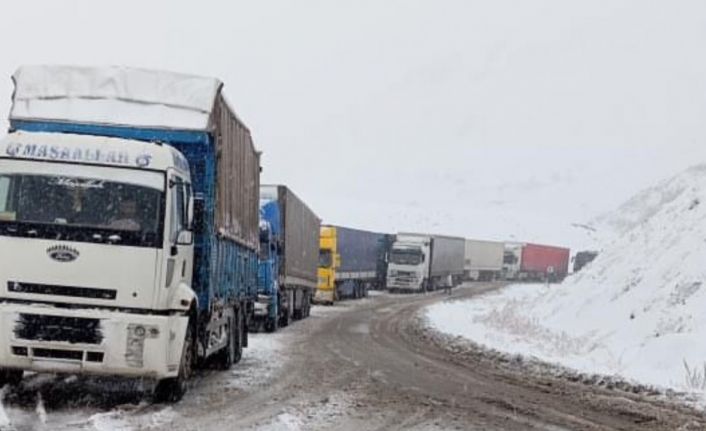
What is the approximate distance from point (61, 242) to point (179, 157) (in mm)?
2009

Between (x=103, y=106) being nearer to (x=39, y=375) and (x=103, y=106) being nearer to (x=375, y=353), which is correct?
(x=39, y=375)

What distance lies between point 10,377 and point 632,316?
576 inches

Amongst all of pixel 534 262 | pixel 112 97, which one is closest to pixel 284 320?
pixel 112 97

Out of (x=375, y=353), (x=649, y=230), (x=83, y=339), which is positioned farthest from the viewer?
(x=649, y=230)

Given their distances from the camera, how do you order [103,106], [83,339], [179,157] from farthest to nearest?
[103,106] → [179,157] → [83,339]

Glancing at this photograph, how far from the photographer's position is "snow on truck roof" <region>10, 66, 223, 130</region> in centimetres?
1391

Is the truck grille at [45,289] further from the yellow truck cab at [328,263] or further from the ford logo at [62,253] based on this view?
the yellow truck cab at [328,263]

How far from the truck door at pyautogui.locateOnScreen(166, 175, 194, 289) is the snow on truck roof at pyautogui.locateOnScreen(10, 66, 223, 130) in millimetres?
1344

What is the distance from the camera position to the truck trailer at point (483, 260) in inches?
3184

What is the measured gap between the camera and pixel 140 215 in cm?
1207

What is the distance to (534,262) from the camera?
90625 millimetres

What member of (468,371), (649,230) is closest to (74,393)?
(468,371)

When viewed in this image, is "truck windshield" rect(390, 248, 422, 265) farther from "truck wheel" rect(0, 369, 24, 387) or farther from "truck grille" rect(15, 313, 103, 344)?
"truck grille" rect(15, 313, 103, 344)

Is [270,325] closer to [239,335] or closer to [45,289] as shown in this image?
[239,335]
